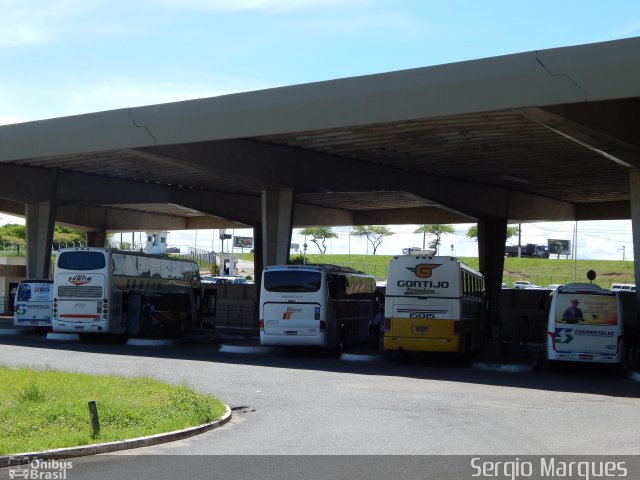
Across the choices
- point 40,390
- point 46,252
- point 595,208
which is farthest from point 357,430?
point 595,208

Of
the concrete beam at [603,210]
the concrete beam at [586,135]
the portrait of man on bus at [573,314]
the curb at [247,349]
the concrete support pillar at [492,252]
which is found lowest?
the curb at [247,349]

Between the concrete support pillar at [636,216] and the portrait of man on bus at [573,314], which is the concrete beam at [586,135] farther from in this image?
the portrait of man on bus at [573,314]

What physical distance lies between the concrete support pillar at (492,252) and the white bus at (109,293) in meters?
19.3

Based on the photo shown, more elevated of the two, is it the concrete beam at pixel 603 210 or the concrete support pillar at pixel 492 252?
the concrete beam at pixel 603 210

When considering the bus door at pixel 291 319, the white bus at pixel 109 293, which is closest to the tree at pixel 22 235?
the white bus at pixel 109 293

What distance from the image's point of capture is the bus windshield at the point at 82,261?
29.9 m

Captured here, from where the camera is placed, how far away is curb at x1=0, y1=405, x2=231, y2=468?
367 inches

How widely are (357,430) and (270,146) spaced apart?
22.1 metres

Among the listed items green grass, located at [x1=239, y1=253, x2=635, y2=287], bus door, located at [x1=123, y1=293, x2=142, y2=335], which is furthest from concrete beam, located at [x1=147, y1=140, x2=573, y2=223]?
green grass, located at [x1=239, y1=253, x2=635, y2=287]

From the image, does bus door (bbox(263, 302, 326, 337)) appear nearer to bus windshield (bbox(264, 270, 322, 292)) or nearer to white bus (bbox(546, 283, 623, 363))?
bus windshield (bbox(264, 270, 322, 292))

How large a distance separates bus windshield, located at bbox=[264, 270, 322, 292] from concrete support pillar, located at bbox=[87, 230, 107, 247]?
37.6 m

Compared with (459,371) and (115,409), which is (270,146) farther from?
(115,409)

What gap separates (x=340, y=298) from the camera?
95.7 feet

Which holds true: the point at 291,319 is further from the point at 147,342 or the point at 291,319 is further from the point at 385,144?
the point at 385,144
